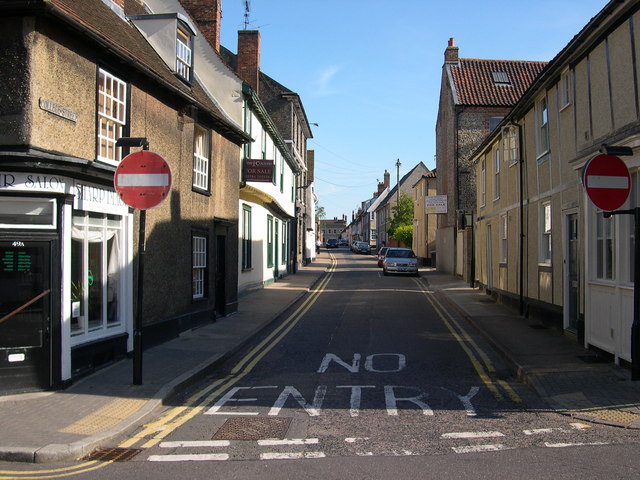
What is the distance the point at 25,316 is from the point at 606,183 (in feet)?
26.8

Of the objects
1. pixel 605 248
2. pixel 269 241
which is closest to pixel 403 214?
pixel 269 241

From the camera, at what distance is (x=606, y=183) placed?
26.1 ft

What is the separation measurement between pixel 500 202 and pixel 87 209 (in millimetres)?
14972

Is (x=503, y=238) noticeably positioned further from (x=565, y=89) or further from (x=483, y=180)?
(x=565, y=89)

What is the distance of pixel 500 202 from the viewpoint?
20016 mm

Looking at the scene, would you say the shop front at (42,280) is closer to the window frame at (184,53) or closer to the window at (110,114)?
the window at (110,114)

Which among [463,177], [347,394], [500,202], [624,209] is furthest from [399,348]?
[463,177]

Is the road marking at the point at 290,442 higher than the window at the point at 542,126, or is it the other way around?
the window at the point at 542,126

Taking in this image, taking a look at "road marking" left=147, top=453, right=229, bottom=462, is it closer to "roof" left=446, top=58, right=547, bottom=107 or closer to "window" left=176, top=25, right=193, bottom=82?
"window" left=176, top=25, right=193, bottom=82

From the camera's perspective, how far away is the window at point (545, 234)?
14.3 m

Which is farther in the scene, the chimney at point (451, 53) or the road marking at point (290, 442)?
the chimney at point (451, 53)

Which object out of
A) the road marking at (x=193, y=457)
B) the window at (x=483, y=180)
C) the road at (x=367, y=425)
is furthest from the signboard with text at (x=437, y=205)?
the road marking at (x=193, y=457)

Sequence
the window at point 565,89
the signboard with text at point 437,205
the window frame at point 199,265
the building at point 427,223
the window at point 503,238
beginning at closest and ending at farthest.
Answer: the window at point 565,89, the window frame at point 199,265, the window at point 503,238, the signboard with text at point 437,205, the building at point 427,223

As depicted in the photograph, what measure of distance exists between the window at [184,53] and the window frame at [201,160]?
4.32 ft
